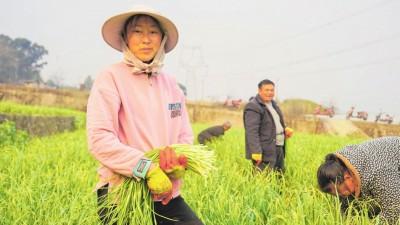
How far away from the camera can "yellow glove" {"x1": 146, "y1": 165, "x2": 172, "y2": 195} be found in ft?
5.09

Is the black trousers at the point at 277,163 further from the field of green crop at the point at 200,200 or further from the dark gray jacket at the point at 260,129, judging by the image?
the field of green crop at the point at 200,200

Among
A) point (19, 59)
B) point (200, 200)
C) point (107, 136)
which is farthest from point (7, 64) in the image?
point (107, 136)

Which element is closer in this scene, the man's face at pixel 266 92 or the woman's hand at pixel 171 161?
the woman's hand at pixel 171 161

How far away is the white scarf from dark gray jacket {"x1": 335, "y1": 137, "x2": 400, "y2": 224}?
1.23 metres

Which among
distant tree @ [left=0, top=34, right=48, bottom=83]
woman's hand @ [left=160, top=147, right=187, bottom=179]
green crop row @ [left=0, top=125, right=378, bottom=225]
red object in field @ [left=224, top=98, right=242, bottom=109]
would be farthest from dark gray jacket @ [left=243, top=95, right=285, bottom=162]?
distant tree @ [left=0, top=34, right=48, bottom=83]

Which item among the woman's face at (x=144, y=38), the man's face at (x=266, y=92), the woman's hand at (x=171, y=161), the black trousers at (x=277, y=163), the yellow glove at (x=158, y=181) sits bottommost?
the black trousers at (x=277, y=163)

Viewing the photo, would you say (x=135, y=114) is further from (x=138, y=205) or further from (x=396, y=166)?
(x=396, y=166)

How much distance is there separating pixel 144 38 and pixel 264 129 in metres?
2.91

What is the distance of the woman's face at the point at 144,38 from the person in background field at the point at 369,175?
1280mm

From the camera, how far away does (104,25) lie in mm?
1795

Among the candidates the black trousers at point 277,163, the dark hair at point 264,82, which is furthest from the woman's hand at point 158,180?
the dark hair at point 264,82

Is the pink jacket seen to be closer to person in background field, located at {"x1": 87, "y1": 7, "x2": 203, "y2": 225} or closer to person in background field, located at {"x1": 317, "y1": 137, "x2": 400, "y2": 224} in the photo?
person in background field, located at {"x1": 87, "y1": 7, "x2": 203, "y2": 225}

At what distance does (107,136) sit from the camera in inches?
62.7

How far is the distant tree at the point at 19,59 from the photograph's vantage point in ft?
192
